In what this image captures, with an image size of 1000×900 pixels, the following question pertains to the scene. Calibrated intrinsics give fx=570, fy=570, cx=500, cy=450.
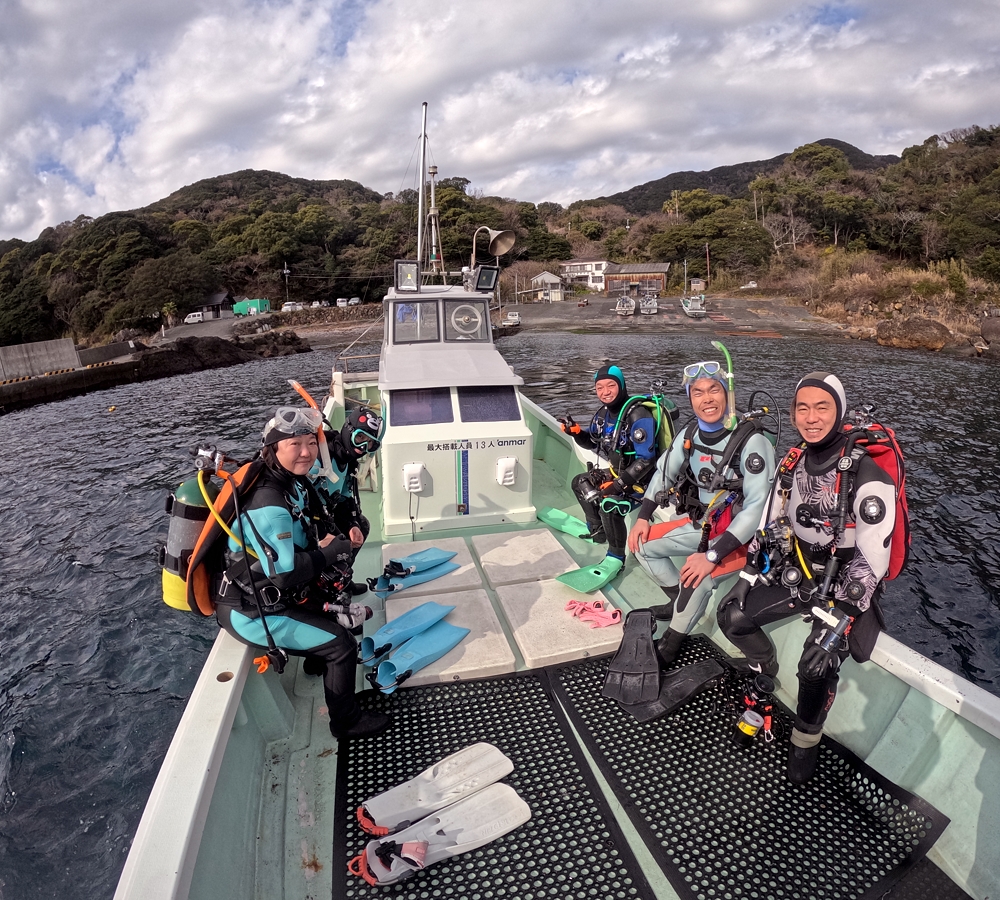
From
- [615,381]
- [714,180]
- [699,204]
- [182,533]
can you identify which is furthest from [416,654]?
[714,180]

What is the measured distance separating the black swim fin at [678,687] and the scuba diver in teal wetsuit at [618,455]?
1417mm

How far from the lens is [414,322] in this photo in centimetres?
777

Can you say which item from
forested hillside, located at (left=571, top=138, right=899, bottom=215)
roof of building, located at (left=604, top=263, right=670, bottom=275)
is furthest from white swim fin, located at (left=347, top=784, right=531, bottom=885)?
forested hillside, located at (left=571, top=138, right=899, bottom=215)

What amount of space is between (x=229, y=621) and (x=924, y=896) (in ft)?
11.0

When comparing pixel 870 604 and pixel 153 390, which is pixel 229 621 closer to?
pixel 870 604

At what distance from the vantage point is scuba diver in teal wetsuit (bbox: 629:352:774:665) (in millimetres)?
3332

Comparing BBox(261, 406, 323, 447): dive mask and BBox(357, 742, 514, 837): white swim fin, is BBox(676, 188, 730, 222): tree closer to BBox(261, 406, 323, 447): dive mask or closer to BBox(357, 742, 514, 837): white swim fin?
BBox(261, 406, 323, 447): dive mask

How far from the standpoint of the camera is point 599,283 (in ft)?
217

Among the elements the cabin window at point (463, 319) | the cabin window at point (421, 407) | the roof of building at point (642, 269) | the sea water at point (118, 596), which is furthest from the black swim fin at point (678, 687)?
the roof of building at point (642, 269)

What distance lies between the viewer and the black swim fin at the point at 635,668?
11.1 ft

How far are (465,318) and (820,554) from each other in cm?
586

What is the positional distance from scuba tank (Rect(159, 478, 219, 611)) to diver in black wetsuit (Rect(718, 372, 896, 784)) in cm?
283

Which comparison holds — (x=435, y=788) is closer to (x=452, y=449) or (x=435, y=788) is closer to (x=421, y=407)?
(x=452, y=449)

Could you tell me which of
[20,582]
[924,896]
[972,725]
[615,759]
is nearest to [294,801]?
[615,759]
